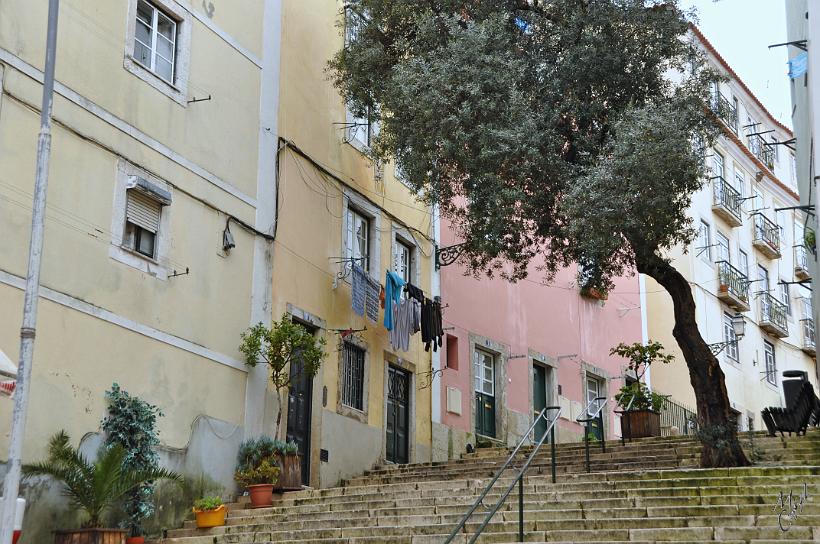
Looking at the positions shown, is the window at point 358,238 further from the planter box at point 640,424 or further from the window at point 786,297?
the window at point 786,297

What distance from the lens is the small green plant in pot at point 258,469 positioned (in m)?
16.4

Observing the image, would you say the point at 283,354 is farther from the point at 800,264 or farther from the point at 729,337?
the point at 800,264

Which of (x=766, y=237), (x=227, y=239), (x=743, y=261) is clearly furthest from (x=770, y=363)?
(x=227, y=239)

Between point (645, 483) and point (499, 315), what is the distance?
11.2 m

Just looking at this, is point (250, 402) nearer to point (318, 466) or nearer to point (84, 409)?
point (318, 466)

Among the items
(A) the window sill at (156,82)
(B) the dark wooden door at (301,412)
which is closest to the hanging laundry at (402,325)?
(B) the dark wooden door at (301,412)

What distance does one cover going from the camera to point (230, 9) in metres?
18.6

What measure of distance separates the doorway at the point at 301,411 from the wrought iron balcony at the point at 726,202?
17.2 m

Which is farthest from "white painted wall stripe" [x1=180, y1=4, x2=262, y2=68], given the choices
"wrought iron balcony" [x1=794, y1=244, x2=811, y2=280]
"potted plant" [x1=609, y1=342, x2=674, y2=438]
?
"wrought iron balcony" [x1=794, y1=244, x2=811, y2=280]

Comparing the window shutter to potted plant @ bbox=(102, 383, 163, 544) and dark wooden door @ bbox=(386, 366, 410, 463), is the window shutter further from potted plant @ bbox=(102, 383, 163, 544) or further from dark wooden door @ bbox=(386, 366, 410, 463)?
dark wooden door @ bbox=(386, 366, 410, 463)

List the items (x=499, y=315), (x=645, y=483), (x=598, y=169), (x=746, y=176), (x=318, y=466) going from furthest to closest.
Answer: (x=746, y=176), (x=499, y=315), (x=318, y=466), (x=598, y=169), (x=645, y=483)

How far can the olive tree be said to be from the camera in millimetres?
15672

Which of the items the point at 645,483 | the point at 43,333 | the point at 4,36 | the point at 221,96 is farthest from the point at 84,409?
the point at 645,483

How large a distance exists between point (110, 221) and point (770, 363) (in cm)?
2440
